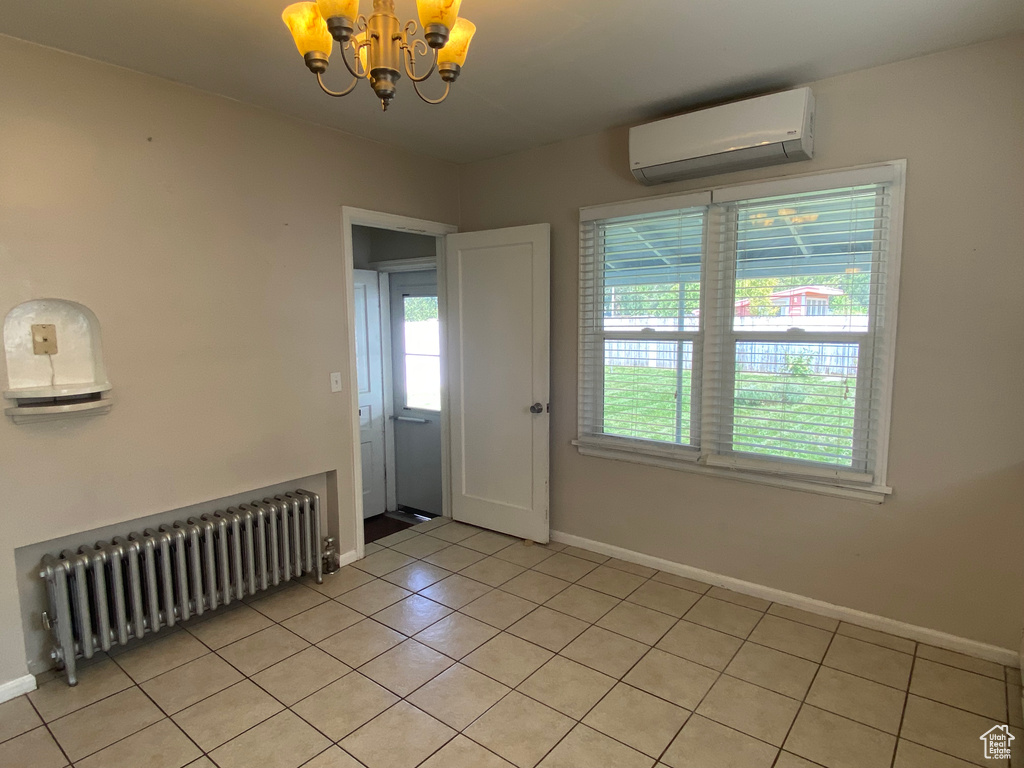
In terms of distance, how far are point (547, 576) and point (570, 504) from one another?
565 mm

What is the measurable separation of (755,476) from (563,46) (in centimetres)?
223

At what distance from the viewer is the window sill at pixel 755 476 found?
2.64 meters

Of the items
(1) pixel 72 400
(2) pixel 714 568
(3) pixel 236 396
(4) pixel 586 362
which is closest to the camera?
(1) pixel 72 400

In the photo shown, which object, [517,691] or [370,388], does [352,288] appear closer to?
[370,388]

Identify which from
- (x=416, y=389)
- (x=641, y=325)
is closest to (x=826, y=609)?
(x=641, y=325)

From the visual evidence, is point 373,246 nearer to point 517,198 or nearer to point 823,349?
point 517,198

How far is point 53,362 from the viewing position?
2355 mm

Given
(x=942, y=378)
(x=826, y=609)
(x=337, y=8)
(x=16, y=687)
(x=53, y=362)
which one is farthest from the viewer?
(x=826, y=609)

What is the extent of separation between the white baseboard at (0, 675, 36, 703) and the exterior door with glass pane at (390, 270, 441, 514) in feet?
9.05

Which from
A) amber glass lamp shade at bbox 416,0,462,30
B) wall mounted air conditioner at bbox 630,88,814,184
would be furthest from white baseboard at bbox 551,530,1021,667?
amber glass lamp shade at bbox 416,0,462,30

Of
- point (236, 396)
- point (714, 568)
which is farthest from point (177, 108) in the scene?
point (714, 568)

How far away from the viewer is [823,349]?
2693 mm

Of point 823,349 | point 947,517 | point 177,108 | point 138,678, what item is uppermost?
point 177,108

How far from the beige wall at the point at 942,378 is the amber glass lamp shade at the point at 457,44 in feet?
5.94
